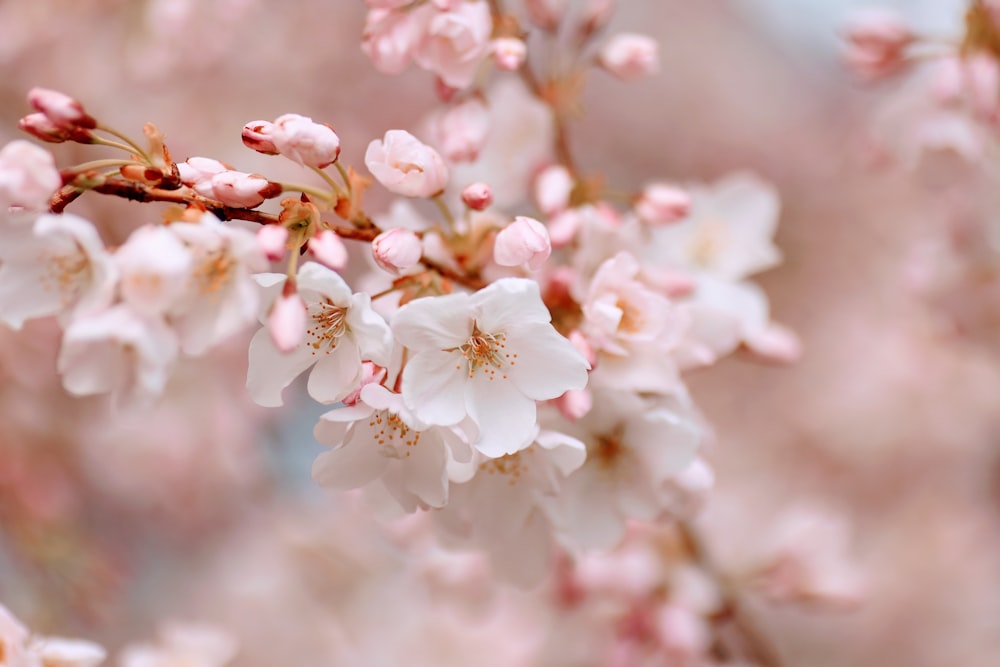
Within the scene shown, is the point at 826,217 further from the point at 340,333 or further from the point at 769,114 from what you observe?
the point at 340,333

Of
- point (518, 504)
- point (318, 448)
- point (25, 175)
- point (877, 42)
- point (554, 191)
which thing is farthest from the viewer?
point (318, 448)

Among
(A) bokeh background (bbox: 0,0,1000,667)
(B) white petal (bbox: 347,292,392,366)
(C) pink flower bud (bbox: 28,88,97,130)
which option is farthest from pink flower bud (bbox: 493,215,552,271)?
(A) bokeh background (bbox: 0,0,1000,667)

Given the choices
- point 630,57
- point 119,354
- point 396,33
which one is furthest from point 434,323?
point 630,57

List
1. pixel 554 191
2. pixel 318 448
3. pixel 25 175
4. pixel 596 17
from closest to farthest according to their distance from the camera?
pixel 25 175
pixel 554 191
pixel 596 17
pixel 318 448

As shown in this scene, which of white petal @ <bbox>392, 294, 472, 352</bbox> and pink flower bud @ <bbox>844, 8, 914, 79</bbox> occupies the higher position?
pink flower bud @ <bbox>844, 8, 914, 79</bbox>

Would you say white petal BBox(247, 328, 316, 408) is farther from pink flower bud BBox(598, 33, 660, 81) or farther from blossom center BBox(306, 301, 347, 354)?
pink flower bud BBox(598, 33, 660, 81)

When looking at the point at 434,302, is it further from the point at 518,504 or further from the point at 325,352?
the point at 518,504

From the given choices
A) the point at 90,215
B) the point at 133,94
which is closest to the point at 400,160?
the point at 90,215
